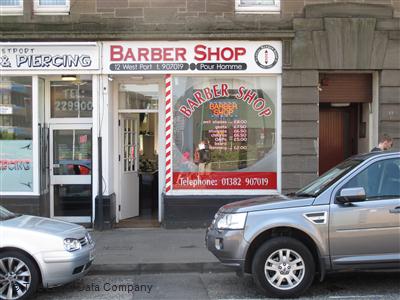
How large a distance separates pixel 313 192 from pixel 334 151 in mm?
5946

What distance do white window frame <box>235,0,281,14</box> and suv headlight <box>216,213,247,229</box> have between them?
584 cm

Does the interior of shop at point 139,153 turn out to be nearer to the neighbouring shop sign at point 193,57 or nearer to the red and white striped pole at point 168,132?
the red and white striped pole at point 168,132

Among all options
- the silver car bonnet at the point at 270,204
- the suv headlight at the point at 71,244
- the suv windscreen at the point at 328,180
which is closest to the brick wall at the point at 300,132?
the suv windscreen at the point at 328,180

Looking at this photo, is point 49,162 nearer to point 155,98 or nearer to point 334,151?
point 155,98

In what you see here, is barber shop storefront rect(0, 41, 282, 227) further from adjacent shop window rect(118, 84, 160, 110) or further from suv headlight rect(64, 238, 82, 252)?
suv headlight rect(64, 238, 82, 252)

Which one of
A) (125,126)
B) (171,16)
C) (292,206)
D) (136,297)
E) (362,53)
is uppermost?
(171,16)

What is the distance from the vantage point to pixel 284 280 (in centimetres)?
Result: 647

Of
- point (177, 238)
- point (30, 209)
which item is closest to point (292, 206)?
point (177, 238)

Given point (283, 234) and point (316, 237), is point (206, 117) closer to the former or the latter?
point (283, 234)

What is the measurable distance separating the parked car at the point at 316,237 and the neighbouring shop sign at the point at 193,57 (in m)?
5.15

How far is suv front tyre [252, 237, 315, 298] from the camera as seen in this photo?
6.44m

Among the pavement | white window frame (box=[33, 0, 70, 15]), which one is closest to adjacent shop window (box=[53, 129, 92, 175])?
the pavement

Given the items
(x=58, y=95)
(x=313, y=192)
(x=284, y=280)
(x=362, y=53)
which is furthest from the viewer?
(x=58, y=95)

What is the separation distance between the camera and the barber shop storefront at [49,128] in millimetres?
11133
